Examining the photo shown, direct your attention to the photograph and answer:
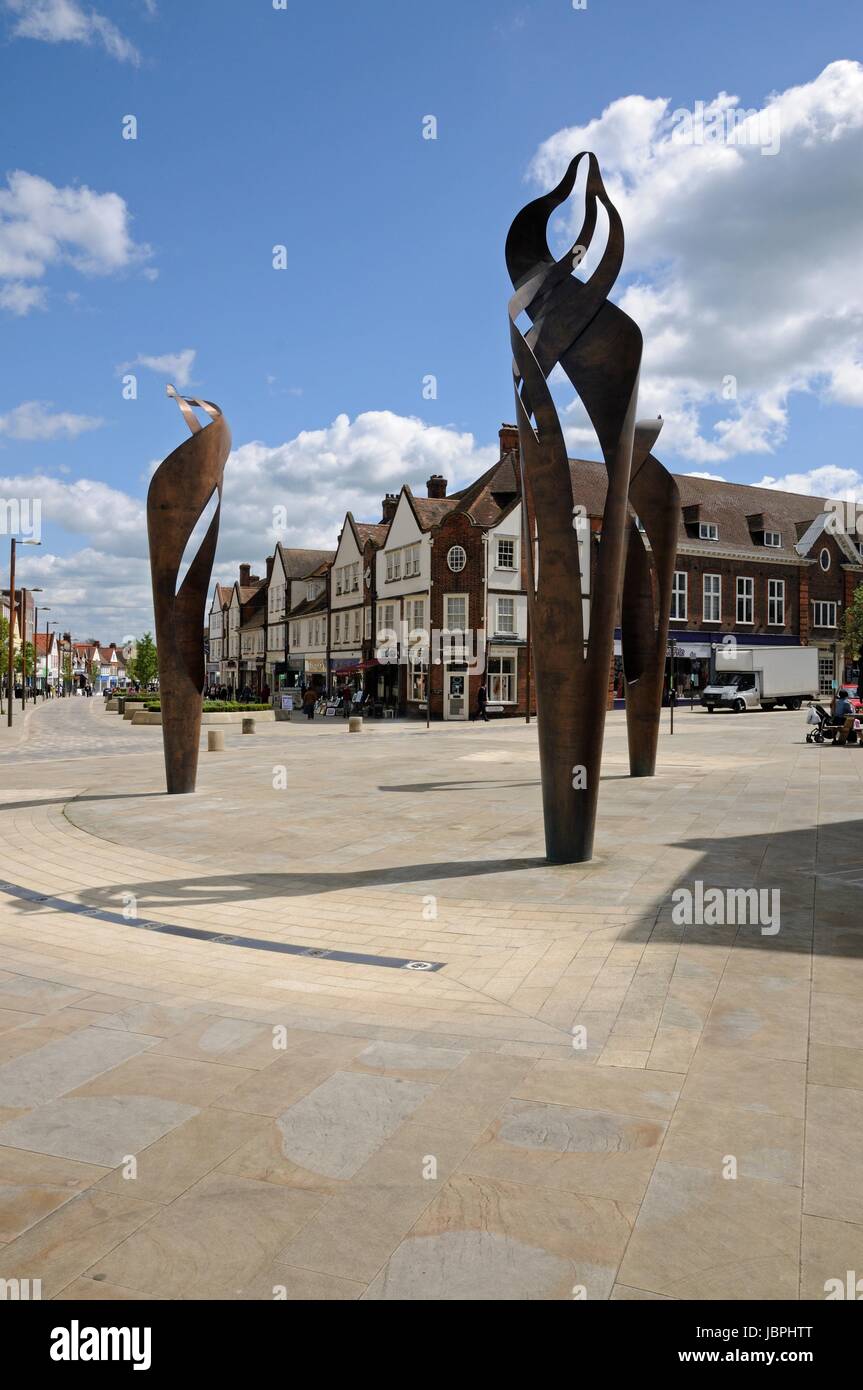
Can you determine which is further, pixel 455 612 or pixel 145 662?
pixel 145 662

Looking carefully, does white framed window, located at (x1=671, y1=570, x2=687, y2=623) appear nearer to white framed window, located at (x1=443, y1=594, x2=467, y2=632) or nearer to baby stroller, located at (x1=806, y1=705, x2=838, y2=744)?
white framed window, located at (x1=443, y1=594, x2=467, y2=632)

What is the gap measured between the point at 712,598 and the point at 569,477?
45.4 metres

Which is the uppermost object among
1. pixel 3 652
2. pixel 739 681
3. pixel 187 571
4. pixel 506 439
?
pixel 506 439

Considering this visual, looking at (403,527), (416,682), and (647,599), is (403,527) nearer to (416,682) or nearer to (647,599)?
(416,682)

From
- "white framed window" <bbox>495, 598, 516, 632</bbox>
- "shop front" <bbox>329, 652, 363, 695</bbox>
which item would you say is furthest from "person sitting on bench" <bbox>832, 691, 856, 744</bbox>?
"shop front" <bbox>329, 652, 363, 695</bbox>

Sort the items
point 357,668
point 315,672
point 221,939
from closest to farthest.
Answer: point 221,939 < point 357,668 < point 315,672

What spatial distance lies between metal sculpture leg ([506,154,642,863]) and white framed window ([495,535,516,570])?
1239 inches

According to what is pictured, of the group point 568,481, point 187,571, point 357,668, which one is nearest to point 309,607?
point 357,668

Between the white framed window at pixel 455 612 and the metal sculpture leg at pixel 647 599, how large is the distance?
24.8 m

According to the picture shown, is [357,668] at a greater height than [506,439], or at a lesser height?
lesser

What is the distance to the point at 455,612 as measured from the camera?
1654 inches

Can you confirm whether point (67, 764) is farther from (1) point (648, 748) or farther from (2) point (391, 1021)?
(2) point (391, 1021)

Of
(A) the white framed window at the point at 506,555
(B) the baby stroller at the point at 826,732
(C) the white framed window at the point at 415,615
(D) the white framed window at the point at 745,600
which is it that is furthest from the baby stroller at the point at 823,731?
(D) the white framed window at the point at 745,600
